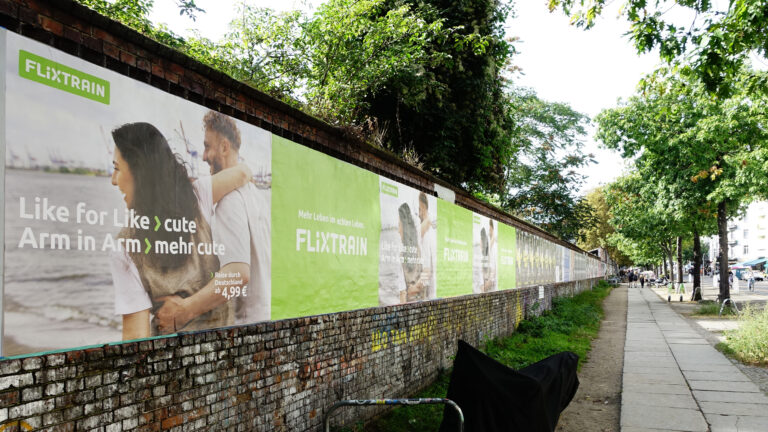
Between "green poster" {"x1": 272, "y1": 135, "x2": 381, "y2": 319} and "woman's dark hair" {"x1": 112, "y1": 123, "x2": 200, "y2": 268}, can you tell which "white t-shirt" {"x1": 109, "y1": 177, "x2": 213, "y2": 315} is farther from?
"green poster" {"x1": 272, "y1": 135, "x2": 381, "y2": 319}

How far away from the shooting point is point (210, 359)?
4008 millimetres

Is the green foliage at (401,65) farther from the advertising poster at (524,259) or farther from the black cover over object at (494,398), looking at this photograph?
the black cover over object at (494,398)

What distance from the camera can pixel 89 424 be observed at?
2980 millimetres

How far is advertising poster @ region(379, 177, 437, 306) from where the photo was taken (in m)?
7.12

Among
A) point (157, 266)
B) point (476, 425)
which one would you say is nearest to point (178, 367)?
point (157, 266)

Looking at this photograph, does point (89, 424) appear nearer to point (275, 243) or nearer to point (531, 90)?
point (275, 243)

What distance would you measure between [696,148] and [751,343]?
1101 centimetres

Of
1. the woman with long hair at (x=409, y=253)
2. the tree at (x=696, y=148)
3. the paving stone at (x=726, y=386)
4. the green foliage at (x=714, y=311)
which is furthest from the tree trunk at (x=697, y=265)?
the woman with long hair at (x=409, y=253)

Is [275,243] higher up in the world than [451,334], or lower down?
higher up

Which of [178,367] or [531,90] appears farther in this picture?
[531,90]

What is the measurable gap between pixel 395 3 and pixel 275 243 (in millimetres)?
9937

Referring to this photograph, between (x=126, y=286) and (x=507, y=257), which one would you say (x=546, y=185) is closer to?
(x=507, y=257)

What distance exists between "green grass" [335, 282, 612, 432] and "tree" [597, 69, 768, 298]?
6.31m

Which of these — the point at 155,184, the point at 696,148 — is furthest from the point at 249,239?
the point at 696,148
